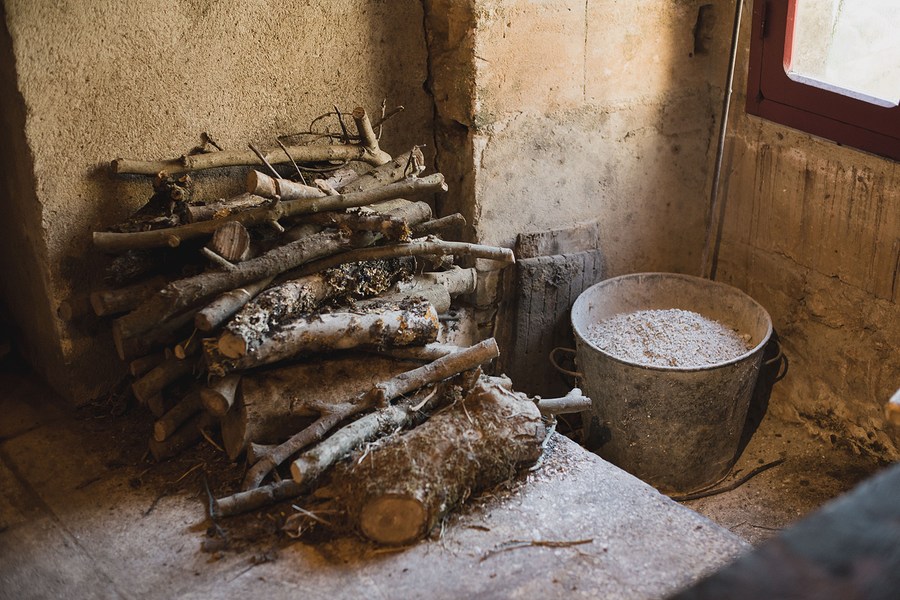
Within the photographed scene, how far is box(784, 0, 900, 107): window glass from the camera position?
3.59 meters

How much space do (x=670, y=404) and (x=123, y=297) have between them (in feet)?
7.63

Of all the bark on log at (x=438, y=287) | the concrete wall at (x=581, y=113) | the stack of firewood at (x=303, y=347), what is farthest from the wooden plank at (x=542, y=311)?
the stack of firewood at (x=303, y=347)

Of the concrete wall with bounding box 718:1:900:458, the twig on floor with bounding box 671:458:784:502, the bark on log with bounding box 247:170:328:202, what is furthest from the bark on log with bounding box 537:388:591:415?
the concrete wall with bounding box 718:1:900:458

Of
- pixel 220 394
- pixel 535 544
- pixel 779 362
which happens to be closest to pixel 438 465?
pixel 535 544

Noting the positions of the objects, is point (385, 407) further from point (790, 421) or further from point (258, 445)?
point (790, 421)

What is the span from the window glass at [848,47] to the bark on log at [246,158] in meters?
1.98

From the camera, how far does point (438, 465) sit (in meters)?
2.74

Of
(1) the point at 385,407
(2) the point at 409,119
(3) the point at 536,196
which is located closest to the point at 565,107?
(3) the point at 536,196

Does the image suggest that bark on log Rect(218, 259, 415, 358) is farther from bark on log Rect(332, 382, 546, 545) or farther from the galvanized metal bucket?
the galvanized metal bucket

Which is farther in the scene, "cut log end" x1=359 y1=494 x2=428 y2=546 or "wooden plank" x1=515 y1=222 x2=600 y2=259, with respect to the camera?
"wooden plank" x1=515 y1=222 x2=600 y2=259

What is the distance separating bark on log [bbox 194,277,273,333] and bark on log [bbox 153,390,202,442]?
36 cm

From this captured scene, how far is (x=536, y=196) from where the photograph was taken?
4090 mm

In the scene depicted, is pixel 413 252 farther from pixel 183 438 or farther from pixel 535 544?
pixel 535 544

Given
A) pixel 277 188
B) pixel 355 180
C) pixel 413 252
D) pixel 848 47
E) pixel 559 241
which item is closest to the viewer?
pixel 277 188
